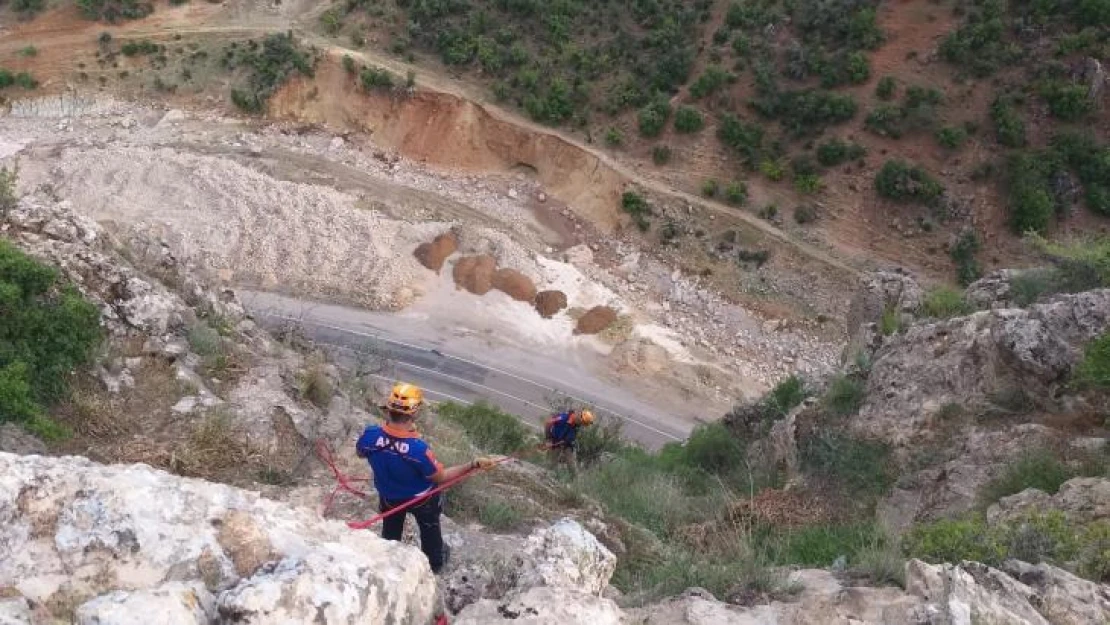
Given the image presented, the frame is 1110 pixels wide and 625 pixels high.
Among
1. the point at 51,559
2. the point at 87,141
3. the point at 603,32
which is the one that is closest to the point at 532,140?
the point at 603,32

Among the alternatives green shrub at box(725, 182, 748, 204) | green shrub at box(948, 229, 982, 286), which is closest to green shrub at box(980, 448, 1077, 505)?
green shrub at box(948, 229, 982, 286)

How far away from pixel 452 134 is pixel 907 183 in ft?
51.5

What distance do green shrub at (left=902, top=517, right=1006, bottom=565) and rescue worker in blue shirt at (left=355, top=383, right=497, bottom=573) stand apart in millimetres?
3531

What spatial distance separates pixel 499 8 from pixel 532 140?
6.84 metres

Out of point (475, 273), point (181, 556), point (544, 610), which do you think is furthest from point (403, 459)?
point (475, 273)

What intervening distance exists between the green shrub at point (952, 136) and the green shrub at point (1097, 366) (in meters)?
16.9

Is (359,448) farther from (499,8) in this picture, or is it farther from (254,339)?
(499,8)

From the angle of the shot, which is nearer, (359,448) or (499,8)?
(359,448)

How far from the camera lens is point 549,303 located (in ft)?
78.3

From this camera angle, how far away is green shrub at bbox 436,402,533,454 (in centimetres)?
1406

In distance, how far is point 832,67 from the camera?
26.0 metres

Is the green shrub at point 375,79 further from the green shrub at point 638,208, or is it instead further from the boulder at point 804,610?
the boulder at point 804,610

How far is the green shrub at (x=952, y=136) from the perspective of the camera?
Result: 23.8 m

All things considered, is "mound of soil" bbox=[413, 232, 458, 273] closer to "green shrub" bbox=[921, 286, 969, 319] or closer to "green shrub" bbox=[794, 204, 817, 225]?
"green shrub" bbox=[794, 204, 817, 225]
